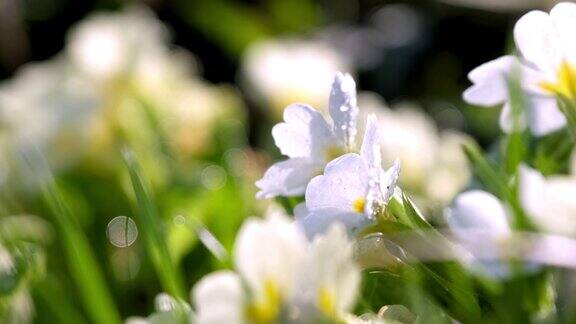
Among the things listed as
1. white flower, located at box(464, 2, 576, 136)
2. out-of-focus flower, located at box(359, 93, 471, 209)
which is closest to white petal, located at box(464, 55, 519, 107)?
white flower, located at box(464, 2, 576, 136)

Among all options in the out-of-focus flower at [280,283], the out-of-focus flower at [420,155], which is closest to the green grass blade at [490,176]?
the out-of-focus flower at [280,283]

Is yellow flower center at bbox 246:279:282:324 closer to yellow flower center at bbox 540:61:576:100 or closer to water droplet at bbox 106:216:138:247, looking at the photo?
yellow flower center at bbox 540:61:576:100

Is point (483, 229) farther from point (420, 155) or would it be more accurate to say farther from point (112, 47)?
point (112, 47)

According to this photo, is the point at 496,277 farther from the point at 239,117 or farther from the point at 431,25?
the point at 431,25

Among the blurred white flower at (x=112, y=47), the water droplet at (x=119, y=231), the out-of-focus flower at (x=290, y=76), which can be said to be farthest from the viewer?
the out-of-focus flower at (x=290, y=76)

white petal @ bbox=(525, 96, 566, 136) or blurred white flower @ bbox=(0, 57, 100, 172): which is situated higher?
white petal @ bbox=(525, 96, 566, 136)

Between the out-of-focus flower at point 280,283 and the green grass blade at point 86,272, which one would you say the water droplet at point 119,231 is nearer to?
the green grass blade at point 86,272
